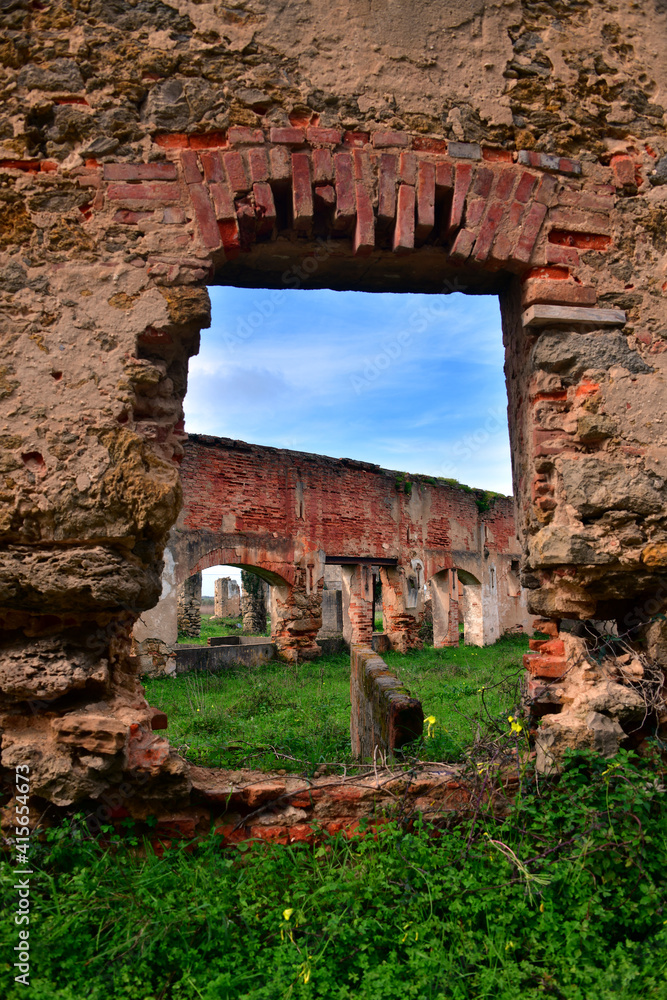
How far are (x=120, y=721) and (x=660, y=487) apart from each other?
268cm

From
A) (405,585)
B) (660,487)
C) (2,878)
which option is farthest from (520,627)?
(2,878)

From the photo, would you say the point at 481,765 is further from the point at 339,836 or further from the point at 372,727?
the point at 372,727

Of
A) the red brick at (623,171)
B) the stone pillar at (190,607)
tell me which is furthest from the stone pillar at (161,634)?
the red brick at (623,171)

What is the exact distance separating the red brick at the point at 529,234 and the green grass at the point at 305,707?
2.27 meters

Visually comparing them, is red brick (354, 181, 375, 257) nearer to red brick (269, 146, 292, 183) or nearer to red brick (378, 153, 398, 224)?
red brick (378, 153, 398, 224)

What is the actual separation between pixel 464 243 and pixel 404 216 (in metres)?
0.33

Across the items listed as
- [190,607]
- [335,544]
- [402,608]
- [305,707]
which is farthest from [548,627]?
[190,607]

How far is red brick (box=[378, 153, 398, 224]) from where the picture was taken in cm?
315

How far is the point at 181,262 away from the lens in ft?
9.73

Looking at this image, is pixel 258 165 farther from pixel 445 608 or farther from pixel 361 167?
pixel 445 608

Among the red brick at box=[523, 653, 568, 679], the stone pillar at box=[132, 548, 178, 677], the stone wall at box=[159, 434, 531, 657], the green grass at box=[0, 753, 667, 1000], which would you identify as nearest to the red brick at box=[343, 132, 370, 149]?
the red brick at box=[523, 653, 568, 679]

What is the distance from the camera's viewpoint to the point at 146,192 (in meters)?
2.99

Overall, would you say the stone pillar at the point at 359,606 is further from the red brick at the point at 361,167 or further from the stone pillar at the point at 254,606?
the red brick at the point at 361,167

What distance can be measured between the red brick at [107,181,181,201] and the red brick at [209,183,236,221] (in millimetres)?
168
